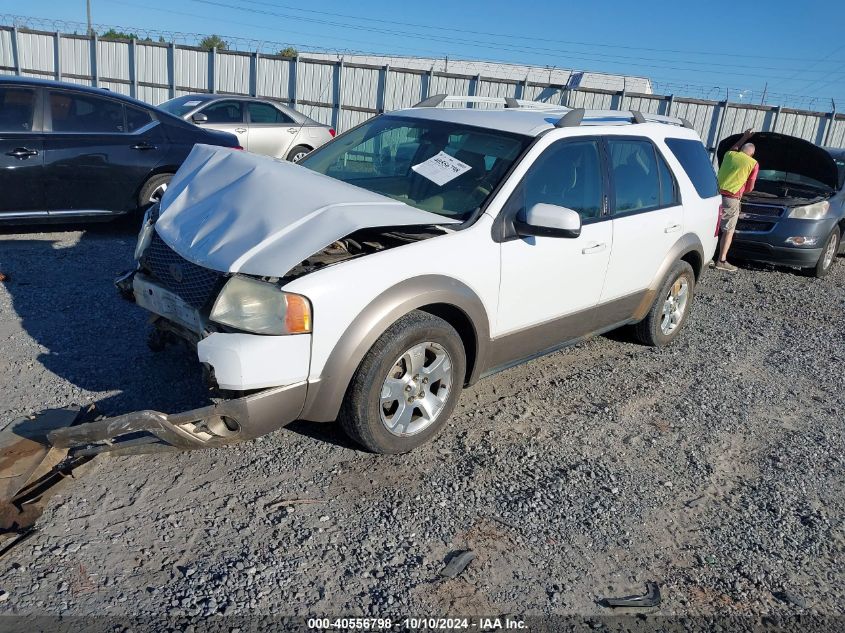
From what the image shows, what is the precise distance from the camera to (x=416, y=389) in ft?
12.5

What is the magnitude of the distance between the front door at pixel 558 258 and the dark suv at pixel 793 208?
5.71 meters

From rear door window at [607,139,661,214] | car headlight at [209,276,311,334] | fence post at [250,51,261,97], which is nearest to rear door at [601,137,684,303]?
rear door window at [607,139,661,214]

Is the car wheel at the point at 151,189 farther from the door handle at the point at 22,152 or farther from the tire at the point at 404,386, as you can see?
the tire at the point at 404,386

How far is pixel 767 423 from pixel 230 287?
11.8 feet

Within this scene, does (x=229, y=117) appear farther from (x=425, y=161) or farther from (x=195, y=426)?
(x=195, y=426)

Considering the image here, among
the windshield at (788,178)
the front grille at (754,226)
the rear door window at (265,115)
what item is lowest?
the front grille at (754,226)

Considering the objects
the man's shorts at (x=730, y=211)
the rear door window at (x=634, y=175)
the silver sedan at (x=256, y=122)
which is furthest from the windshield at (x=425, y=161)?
the silver sedan at (x=256, y=122)

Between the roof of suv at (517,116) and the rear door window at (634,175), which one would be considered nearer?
the roof of suv at (517,116)

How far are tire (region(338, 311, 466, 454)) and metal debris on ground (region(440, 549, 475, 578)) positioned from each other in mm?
797

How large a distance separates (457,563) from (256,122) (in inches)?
431

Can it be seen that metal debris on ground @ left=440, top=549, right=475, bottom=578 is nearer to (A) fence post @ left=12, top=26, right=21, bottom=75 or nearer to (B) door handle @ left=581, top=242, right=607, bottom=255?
(B) door handle @ left=581, top=242, right=607, bottom=255

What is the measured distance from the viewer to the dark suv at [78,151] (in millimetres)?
6895

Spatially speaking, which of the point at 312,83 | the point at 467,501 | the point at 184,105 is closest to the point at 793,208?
the point at 467,501

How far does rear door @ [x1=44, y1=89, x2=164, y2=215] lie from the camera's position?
7094 mm
